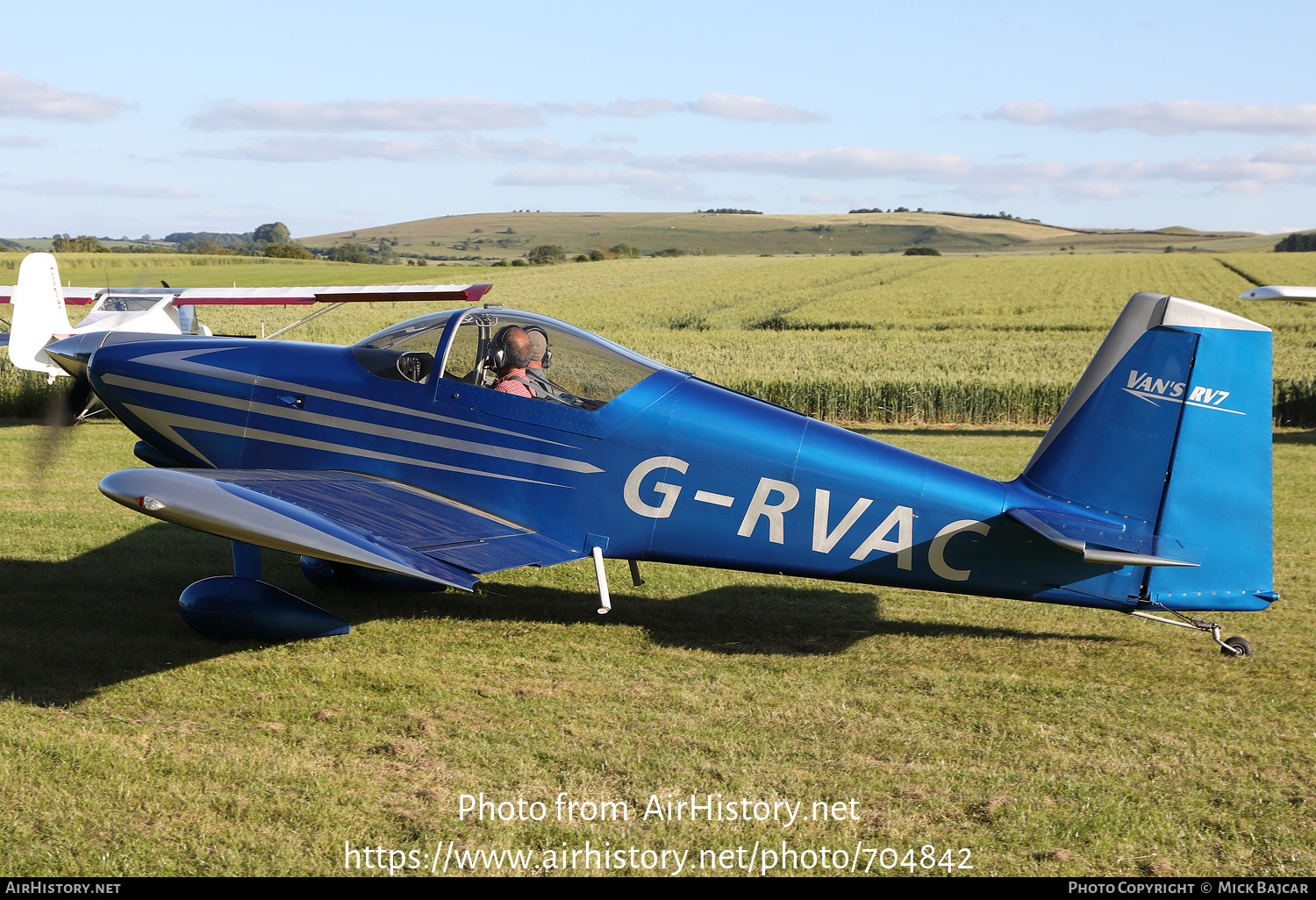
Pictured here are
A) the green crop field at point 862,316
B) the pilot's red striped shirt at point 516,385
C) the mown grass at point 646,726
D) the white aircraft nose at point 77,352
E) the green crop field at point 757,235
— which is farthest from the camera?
the green crop field at point 757,235

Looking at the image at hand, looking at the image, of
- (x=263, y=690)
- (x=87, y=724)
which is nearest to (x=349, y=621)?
(x=263, y=690)

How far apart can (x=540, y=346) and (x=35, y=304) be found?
7.18 meters

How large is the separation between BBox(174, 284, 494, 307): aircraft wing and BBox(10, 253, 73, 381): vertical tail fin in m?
5.74

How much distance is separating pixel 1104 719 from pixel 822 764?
161 cm

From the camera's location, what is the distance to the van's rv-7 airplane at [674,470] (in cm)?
500

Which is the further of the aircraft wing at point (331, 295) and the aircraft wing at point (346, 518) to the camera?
the aircraft wing at point (331, 295)

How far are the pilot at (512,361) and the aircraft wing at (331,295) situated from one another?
9374mm

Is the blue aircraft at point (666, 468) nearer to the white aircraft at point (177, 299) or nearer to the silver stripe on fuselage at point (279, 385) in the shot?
the silver stripe on fuselage at point (279, 385)

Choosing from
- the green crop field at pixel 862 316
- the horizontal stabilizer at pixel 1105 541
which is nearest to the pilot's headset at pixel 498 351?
the horizontal stabilizer at pixel 1105 541

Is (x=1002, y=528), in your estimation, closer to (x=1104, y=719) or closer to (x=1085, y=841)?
(x=1104, y=719)

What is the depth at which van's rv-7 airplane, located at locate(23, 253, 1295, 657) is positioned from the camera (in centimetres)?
500

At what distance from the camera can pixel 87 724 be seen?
4.56 meters

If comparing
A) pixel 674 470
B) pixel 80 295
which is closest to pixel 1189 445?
pixel 674 470

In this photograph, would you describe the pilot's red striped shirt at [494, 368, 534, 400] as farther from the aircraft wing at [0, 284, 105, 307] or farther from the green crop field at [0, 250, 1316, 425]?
the aircraft wing at [0, 284, 105, 307]
